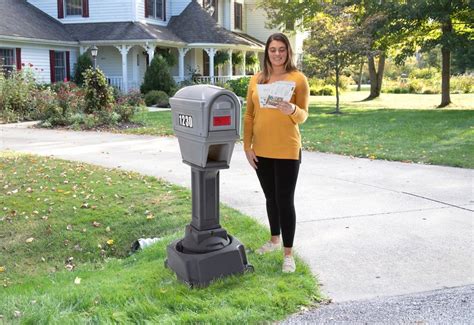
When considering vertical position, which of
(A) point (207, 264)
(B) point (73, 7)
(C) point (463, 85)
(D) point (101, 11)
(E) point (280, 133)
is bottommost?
(A) point (207, 264)

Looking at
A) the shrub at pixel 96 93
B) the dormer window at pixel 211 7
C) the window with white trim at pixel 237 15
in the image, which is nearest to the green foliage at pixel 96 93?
the shrub at pixel 96 93

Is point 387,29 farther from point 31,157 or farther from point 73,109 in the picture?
point 31,157

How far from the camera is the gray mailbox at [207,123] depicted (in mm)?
3426

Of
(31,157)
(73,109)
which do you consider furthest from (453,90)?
(31,157)

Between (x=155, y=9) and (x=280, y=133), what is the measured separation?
80.0 feet

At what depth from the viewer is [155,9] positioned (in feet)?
87.9

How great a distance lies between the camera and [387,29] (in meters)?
20.8

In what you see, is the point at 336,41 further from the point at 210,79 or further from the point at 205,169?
the point at 205,169

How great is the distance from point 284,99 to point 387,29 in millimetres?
18510

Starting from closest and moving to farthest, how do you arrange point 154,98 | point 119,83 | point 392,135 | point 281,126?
point 281,126
point 392,135
point 154,98
point 119,83

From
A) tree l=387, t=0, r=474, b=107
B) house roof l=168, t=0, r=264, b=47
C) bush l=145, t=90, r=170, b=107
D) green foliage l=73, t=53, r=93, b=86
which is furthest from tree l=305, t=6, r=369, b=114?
green foliage l=73, t=53, r=93, b=86

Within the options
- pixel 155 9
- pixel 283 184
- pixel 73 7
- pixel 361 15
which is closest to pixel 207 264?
pixel 283 184

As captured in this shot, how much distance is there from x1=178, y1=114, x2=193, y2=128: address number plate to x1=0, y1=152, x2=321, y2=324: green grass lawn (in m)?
1.11

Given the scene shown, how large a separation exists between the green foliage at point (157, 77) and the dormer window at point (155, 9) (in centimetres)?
382
